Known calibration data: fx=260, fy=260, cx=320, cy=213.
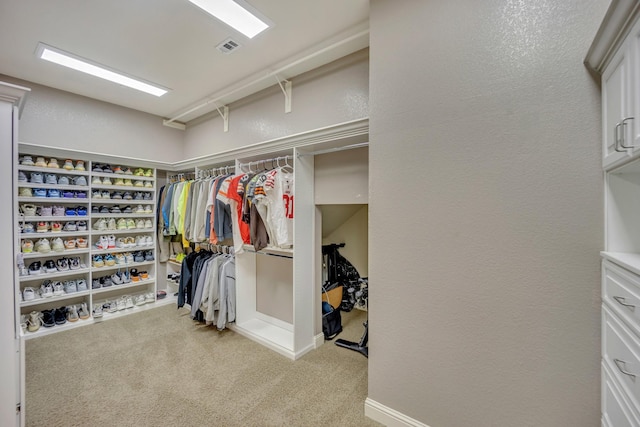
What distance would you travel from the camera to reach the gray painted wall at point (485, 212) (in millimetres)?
1159

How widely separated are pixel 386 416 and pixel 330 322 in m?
1.26

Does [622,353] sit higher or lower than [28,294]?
higher

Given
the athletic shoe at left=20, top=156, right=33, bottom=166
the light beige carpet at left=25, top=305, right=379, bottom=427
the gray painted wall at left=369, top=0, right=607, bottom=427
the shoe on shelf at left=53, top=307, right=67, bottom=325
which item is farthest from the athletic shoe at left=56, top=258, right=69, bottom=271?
the gray painted wall at left=369, top=0, right=607, bottom=427

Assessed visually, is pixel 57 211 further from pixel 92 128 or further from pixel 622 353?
pixel 622 353

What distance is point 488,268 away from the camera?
1351 millimetres

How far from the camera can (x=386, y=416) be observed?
1.68 meters

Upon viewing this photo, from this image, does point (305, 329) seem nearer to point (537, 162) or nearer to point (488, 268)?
point (488, 268)

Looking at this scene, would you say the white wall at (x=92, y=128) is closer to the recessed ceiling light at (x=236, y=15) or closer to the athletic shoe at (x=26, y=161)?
the athletic shoe at (x=26, y=161)

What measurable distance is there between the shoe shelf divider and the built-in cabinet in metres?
4.27

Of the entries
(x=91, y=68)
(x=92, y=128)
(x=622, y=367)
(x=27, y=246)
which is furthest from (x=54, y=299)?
(x=622, y=367)

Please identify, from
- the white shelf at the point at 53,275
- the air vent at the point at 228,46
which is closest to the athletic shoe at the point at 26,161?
the white shelf at the point at 53,275

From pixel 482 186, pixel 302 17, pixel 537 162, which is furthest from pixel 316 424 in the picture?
pixel 302 17

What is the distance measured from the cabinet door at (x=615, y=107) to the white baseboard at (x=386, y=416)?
1.68 meters

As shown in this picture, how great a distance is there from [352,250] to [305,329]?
1.60 m
